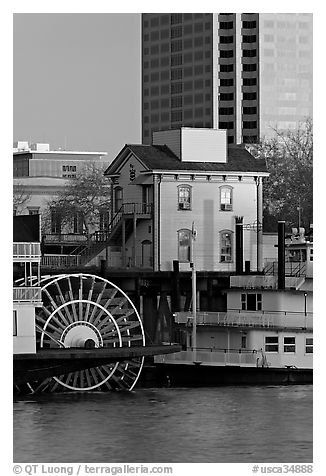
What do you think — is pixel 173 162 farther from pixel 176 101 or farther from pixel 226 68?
pixel 226 68

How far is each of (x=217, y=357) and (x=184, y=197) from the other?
23.9ft

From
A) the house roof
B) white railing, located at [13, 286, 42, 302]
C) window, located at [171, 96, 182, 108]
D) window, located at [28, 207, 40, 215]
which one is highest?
window, located at [171, 96, 182, 108]

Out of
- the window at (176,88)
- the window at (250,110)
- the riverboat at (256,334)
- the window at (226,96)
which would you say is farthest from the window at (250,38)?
the riverboat at (256,334)

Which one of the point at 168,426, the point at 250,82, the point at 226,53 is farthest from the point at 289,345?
the point at 250,82

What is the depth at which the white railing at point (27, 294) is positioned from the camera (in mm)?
35312

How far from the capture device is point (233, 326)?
134ft

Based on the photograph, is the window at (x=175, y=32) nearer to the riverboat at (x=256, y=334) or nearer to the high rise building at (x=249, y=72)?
the high rise building at (x=249, y=72)

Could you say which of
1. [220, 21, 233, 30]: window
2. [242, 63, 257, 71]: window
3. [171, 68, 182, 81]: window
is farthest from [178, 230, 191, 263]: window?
[242, 63, 257, 71]: window

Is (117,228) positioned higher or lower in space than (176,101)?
lower

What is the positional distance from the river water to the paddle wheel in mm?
477

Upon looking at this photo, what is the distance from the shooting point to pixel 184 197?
151 ft

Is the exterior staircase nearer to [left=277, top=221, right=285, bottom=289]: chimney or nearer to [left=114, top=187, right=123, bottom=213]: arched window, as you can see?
[left=114, top=187, right=123, bottom=213]: arched window

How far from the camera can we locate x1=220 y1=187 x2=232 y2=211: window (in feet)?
153
